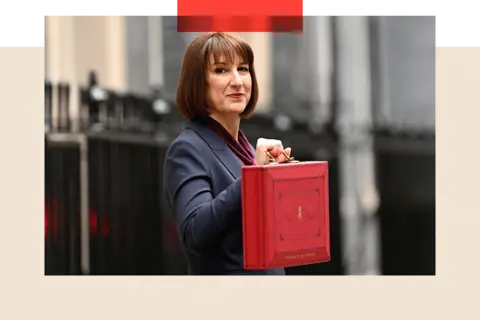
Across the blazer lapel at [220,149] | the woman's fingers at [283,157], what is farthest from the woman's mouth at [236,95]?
the woman's fingers at [283,157]

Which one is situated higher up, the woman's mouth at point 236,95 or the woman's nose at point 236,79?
the woman's nose at point 236,79

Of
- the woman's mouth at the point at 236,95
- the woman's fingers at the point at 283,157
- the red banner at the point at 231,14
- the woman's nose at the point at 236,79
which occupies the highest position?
the red banner at the point at 231,14

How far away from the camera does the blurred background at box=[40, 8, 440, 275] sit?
4.26m

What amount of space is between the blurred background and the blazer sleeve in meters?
0.50

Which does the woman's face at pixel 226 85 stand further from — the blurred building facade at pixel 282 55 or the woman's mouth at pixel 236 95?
the blurred building facade at pixel 282 55

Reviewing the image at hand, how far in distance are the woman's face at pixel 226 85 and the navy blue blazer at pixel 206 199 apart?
0.08 metres

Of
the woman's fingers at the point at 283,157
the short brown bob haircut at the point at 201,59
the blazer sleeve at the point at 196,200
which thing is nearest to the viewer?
the blazer sleeve at the point at 196,200

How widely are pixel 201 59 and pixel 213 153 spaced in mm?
248

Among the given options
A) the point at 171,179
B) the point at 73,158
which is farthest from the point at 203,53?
the point at 73,158

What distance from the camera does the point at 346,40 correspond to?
5402 mm

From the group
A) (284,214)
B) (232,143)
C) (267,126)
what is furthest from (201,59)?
(267,126)

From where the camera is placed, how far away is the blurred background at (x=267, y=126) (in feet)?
14.0

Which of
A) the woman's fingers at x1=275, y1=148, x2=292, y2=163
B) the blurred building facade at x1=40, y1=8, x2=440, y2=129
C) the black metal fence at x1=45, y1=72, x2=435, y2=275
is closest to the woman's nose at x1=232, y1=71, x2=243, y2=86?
the woman's fingers at x1=275, y1=148, x2=292, y2=163

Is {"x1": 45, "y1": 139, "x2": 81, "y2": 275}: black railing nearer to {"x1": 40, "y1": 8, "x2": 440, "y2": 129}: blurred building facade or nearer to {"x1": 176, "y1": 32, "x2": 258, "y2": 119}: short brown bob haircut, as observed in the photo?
{"x1": 40, "y1": 8, "x2": 440, "y2": 129}: blurred building facade
